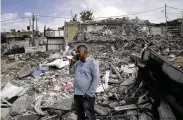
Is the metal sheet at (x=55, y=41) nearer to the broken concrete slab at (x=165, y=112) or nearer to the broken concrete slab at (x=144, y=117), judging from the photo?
the broken concrete slab at (x=144, y=117)

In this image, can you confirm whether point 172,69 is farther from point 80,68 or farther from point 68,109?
point 68,109

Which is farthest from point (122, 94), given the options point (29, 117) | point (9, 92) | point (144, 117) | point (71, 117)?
point (9, 92)

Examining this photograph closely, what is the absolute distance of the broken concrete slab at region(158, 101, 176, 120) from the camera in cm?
474

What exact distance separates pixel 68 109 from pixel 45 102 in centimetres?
164

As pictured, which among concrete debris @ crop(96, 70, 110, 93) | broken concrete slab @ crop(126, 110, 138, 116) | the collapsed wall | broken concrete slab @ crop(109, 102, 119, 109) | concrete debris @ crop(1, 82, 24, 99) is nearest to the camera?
broken concrete slab @ crop(126, 110, 138, 116)

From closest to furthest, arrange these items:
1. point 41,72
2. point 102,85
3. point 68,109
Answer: point 68,109
point 102,85
point 41,72

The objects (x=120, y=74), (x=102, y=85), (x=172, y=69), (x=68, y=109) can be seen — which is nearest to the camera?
(x=172, y=69)

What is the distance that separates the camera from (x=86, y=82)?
3938mm

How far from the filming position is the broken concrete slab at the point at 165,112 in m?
4.74

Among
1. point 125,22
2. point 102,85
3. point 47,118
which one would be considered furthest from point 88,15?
point 47,118

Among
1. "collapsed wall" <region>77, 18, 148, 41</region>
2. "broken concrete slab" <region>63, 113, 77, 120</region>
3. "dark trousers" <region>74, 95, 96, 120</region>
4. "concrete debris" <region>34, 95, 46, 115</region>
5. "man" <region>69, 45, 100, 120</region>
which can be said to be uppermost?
"collapsed wall" <region>77, 18, 148, 41</region>

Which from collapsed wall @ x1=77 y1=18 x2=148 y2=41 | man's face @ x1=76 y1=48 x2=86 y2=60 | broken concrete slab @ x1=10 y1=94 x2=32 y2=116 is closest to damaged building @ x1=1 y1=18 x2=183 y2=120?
broken concrete slab @ x1=10 y1=94 x2=32 y2=116

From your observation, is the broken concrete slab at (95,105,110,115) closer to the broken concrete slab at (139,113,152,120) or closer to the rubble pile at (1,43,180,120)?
the rubble pile at (1,43,180,120)

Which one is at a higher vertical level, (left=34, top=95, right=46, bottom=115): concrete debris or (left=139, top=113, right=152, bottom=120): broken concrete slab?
(left=139, top=113, right=152, bottom=120): broken concrete slab
